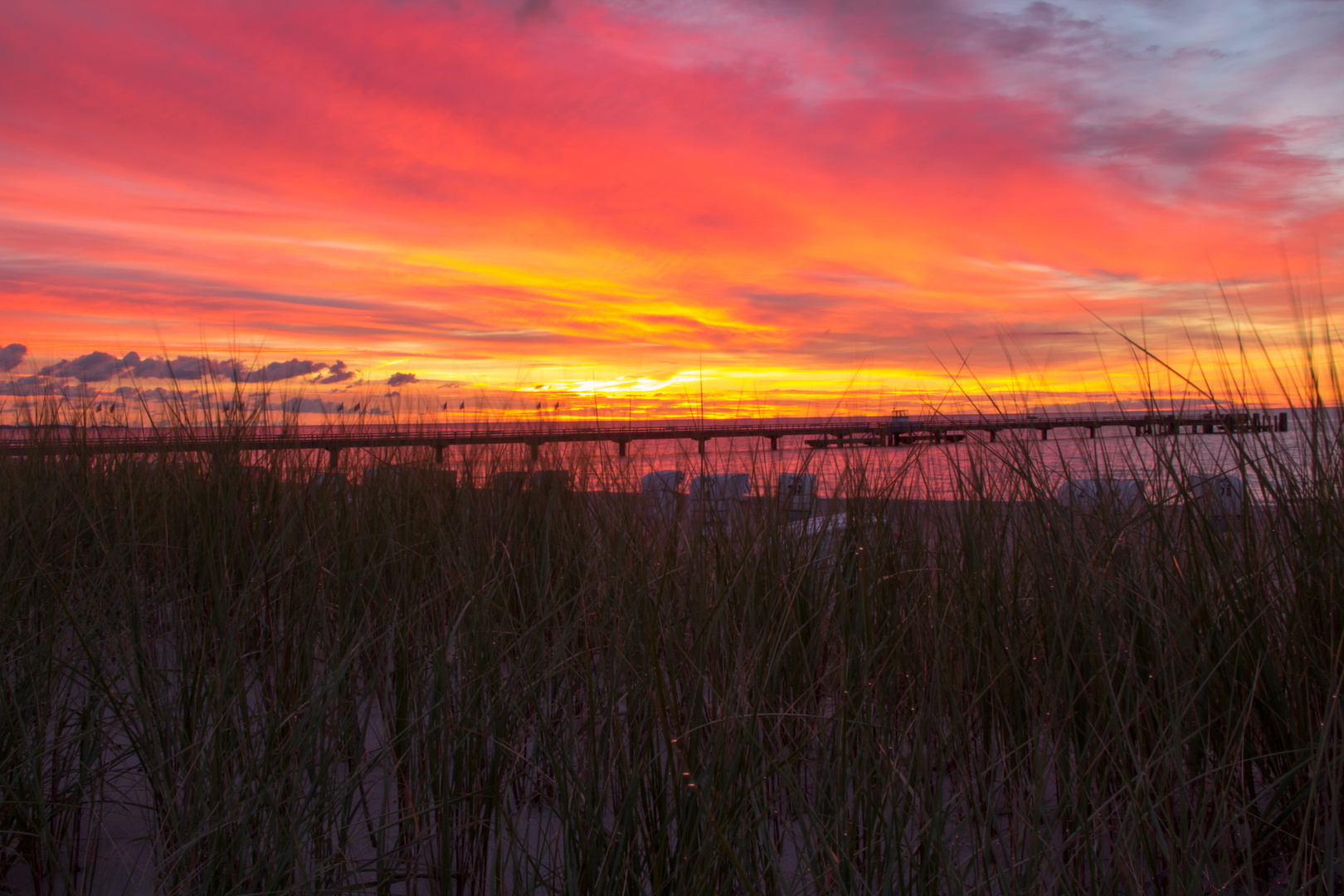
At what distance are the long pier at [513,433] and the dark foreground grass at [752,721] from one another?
1.24 ft

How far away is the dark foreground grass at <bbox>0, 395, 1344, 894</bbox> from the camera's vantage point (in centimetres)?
136

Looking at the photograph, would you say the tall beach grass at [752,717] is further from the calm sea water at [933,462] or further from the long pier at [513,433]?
the long pier at [513,433]

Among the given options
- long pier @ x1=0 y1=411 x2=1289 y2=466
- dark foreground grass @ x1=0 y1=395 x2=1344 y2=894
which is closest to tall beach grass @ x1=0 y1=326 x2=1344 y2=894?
dark foreground grass @ x1=0 y1=395 x2=1344 y2=894

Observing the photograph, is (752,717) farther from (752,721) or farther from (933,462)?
(933,462)

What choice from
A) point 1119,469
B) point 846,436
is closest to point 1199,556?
point 1119,469

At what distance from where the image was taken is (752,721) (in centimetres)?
156

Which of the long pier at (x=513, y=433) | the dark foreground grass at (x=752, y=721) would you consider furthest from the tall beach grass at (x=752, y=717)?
the long pier at (x=513, y=433)

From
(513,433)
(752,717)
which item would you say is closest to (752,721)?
(752,717)

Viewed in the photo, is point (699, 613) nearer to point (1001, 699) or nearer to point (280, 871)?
point (1001, 699)

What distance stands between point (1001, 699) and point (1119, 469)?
5.36 ft

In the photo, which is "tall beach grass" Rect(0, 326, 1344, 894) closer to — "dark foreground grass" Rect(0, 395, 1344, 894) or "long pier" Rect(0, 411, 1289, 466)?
"dark foreground grass" Rect(0, 395, 1344, 894)

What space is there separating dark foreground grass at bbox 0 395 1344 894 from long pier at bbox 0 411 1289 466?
0.38 meters

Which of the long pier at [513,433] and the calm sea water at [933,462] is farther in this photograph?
the long pier at [513,433]

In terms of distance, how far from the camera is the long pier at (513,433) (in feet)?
8.54
